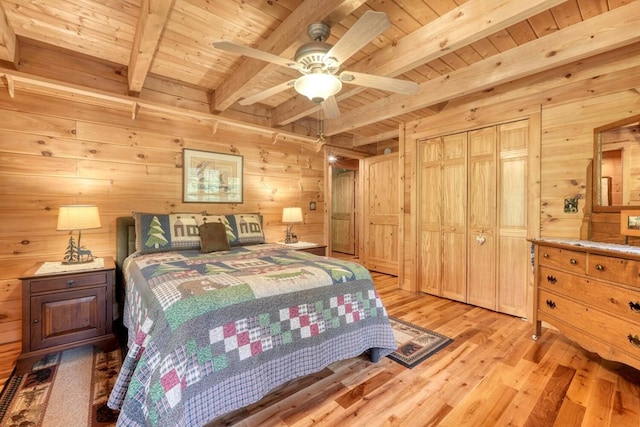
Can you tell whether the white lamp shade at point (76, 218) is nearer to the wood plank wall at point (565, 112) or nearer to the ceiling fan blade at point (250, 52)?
the ceiling fan blade at point (250, 52)

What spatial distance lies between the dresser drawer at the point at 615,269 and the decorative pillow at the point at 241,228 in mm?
2965

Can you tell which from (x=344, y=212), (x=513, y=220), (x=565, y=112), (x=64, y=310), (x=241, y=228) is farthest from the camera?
(x=344, y=212)

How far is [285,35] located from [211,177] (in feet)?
6.71

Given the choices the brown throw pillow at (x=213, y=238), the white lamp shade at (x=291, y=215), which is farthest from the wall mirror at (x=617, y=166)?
the brown throw pillow at (x=213, y=238)

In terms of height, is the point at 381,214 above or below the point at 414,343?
above

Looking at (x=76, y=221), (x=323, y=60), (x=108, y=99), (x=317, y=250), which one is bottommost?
(x=317, y=250)

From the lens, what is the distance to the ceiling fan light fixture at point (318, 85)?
5.93ft

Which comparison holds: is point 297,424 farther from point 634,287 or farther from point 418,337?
point 634,287

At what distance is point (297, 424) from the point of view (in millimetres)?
1527

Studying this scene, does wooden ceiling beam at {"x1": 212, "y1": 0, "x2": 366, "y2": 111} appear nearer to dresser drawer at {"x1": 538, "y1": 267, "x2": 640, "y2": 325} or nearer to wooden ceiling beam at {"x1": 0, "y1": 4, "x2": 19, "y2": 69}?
wooden ceiling beam at {"x1": 0, "y1": 4, "x2": 19, "y2": 69}

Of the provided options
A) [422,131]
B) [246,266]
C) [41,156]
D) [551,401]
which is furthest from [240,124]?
[551,401]

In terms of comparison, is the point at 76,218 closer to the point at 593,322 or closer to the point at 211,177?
the point at 211,177

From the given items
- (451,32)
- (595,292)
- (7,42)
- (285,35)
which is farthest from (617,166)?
(7,42)

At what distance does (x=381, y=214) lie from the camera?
5047 millimetres
